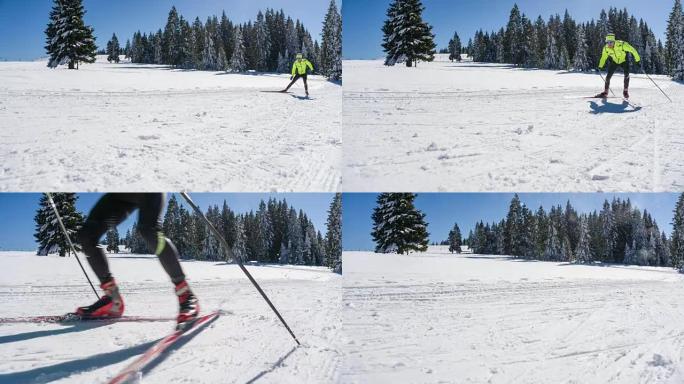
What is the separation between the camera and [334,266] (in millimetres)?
4176

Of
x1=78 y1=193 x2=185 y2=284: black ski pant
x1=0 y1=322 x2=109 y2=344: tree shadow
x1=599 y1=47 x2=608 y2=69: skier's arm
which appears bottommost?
x1=0 y1=322 x2=109 y2=344: tree shadow

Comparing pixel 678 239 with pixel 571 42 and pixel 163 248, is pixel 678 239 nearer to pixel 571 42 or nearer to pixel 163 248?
pixel 571 42

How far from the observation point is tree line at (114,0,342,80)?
4289 mm

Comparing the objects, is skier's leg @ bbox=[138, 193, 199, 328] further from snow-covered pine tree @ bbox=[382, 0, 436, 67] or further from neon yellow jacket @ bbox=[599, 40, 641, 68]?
neon yellow jacket @ bbox=[599, 40, 641, 68]

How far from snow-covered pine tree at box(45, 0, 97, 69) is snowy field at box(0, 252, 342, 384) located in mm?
1939

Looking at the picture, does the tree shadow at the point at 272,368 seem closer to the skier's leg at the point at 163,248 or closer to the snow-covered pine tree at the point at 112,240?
the skier's leg at the point at 163,248

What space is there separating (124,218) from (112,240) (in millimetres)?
487

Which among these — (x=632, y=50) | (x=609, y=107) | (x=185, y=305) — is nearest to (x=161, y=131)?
(x=185, y=305)

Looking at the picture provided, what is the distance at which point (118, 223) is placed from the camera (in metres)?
2.72

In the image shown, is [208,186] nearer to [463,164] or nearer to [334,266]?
[334,266]

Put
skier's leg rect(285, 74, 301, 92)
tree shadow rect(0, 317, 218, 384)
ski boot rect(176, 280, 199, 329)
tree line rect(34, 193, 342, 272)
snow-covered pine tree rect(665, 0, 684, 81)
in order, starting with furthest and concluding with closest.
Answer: skier's leg rect(285, 74, 301, 92)
snow-covered pine tree rect(665, 0, 684, 81)
tree line rect(34, 193, 342, 272)
ski boot rect(176, 280, 199, 329)
tree shadow rect(0, 317, 218, 384)

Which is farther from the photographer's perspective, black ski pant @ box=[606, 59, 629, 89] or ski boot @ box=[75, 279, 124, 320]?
black ski pant @ box=[606, 59, 629, 89]

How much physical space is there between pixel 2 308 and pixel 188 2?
2.96 m

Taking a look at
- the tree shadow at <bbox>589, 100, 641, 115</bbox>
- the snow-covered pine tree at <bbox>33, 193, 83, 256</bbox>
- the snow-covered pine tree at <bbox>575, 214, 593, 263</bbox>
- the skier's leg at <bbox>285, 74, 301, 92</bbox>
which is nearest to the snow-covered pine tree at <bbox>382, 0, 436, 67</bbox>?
the skier's leg at <bbox>285, 74, 301, 92</bbox>
